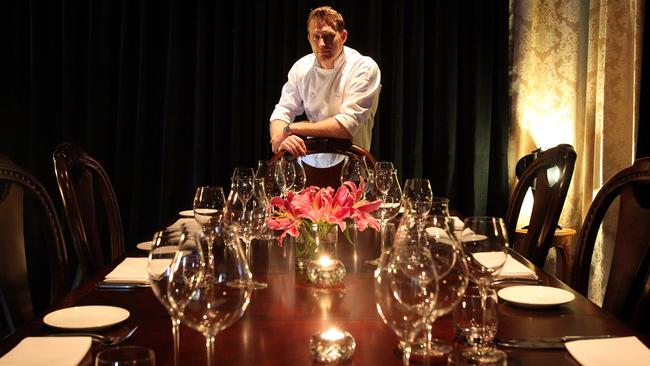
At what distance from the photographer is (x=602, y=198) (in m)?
1.71

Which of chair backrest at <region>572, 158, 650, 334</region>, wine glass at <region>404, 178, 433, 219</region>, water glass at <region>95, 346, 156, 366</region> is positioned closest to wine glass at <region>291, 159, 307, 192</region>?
wine glass at <region>404, 178, 433, 219</region>

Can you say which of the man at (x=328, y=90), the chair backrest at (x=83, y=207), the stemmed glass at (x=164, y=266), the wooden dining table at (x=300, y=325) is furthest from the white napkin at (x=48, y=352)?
the man at (x=328, y=90)

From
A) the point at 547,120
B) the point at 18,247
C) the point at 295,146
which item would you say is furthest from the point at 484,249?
the point at 547,120

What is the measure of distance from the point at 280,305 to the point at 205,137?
2.80 meters

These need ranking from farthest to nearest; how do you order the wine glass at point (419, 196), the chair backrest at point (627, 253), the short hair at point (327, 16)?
the short hair at point (327, 16) → the wine glass at point (419, 196) → the chair backrest at point (627, 253)

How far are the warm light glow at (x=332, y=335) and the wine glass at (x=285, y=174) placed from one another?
1.25 m

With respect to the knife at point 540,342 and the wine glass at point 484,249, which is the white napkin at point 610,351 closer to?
the knife at point 540,342

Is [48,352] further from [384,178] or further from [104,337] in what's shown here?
[384,178]

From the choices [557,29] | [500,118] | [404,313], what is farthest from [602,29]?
[404,313]

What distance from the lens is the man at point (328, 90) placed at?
3520 millimetres

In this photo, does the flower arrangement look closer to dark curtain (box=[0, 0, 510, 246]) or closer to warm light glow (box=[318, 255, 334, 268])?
warm light glow (box=[318, 255, 334, 268])

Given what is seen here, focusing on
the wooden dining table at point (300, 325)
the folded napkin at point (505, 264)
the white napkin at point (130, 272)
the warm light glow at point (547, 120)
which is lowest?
the wooden dining table at point (300, 325)

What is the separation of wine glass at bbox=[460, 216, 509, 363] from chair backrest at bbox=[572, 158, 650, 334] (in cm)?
37

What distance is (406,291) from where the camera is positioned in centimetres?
88
